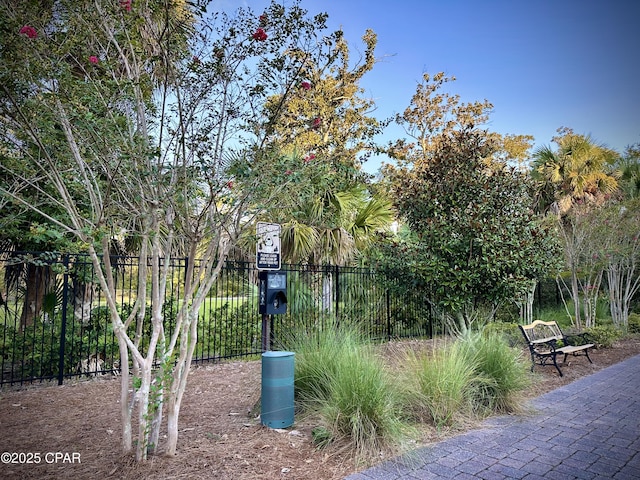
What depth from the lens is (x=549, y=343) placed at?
710cm

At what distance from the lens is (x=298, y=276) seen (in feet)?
30.5

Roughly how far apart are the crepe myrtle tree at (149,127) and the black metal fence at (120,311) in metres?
0.61

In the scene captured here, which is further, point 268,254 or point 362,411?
point 268,254

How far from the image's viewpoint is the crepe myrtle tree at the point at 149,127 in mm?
3260

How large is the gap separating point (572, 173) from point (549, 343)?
34.4 feet

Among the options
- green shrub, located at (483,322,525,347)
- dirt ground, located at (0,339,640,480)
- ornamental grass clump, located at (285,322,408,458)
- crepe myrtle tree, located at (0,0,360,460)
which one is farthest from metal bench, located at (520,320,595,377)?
crepe myrtle tree, located at (0,0,360,460)

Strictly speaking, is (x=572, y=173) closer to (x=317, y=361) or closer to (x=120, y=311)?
(x=317, y=361)

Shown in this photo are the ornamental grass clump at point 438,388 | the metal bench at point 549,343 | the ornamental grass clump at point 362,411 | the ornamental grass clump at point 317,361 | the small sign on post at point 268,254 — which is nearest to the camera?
the ornamental grass clump at point 362,411

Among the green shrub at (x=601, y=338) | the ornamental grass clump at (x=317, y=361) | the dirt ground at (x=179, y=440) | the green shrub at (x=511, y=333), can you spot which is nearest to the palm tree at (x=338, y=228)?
the green shrub at (x=511, y=333)

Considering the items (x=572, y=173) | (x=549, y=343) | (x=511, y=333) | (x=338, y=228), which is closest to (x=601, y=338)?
(x=511, y=333)

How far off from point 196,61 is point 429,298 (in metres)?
6.56

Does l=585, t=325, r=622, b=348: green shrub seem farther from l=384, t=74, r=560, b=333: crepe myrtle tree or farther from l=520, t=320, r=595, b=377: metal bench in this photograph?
l=384, t=74, r=560, b=333: crepe myrtle tree

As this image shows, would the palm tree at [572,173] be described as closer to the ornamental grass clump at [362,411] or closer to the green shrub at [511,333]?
the green shrub at [511,333]

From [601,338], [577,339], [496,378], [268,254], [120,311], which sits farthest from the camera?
[601,338]
